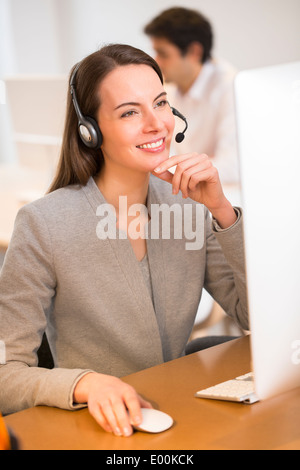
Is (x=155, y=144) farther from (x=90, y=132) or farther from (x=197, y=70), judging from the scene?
(x=197, y=70)

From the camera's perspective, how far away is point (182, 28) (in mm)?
3281

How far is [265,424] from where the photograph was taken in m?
0.85

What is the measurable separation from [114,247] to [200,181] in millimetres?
227

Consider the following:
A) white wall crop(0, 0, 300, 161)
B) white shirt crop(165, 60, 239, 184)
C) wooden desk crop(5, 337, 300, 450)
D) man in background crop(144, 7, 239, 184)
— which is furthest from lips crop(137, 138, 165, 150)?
white wall crop(0, 0, 300, 161)

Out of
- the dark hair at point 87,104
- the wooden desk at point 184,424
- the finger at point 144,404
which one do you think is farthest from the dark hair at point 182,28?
the finger at point 144,404

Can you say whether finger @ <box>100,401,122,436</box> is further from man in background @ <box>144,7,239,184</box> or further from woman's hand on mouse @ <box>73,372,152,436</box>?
man in background @ <box>144,7,239,184</box>

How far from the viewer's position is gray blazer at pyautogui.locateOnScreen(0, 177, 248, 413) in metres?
1.13

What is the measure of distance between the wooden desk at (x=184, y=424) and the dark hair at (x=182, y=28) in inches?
102

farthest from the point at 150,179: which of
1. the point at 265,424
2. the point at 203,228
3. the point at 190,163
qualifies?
the point at 265,424

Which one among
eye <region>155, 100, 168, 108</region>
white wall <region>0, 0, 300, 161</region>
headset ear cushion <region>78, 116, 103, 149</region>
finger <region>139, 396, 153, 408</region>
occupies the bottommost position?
finger <region>139, 396, 153, 408</region>

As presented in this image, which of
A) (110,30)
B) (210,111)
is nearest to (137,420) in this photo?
(210,111)

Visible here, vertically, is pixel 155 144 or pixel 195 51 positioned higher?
pixel 195 51

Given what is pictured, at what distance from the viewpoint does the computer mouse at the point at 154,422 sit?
84 cm
